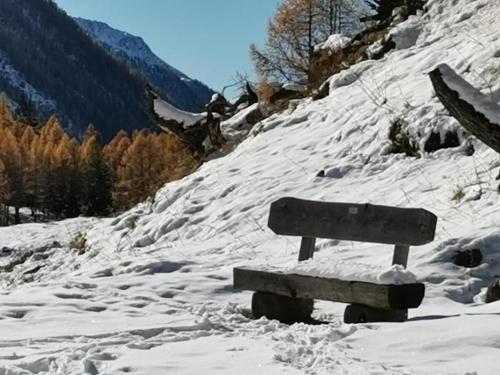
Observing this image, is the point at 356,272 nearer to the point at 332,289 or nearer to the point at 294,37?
the point at 332,289

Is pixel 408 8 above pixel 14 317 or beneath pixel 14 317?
above

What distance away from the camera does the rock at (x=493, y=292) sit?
Answer: 6204mm

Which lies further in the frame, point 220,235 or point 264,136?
point 264,136

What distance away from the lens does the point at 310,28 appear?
26219mm

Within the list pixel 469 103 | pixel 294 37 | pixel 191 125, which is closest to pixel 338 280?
pixel 469 103

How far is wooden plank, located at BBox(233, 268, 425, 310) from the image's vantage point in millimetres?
5371

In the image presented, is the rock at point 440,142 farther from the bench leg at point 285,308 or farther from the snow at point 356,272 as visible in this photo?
the bench leg at point 285,308

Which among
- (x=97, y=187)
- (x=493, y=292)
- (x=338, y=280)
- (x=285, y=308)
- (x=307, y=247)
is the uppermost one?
(x=97, y=187)

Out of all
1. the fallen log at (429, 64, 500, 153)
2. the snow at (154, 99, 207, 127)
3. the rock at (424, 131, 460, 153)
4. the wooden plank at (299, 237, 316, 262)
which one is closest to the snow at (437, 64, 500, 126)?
the fallen log at (429, 64, 500, 153)

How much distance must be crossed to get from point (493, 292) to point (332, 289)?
5.13ft

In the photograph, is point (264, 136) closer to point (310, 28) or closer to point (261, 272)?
point (261, 272)

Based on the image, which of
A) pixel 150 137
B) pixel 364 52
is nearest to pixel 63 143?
pixel 150 137

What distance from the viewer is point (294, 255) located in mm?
8844

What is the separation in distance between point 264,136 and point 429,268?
316 inches
